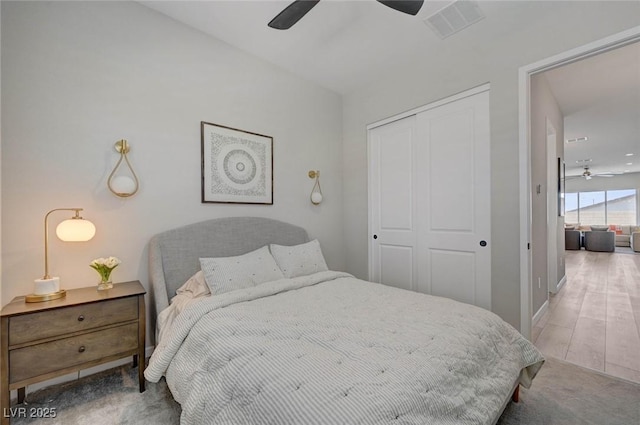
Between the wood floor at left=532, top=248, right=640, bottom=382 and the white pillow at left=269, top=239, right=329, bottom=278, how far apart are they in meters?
2.07

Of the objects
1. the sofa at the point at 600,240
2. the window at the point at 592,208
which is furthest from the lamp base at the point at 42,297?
the window at the point at 592,208

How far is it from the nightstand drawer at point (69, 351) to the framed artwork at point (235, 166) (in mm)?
1183

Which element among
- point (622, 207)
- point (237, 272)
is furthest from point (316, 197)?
point (622, 207)

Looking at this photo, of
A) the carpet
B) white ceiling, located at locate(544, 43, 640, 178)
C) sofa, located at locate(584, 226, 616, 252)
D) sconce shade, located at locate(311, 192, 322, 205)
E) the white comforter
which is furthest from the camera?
sofa, located at locate(584, 226, 616, 252)

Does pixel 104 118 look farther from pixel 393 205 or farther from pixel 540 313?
pixel 540 313

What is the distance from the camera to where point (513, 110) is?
2.28 meters

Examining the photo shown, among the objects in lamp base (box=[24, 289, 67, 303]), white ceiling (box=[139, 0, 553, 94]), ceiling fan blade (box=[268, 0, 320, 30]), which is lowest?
lamp base (box=[24, 289, 67, 303])

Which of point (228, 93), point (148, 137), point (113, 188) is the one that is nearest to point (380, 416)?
point (113, 188)

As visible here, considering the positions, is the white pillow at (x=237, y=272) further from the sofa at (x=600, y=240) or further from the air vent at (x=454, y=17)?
the sofa at (x=600, y=240)

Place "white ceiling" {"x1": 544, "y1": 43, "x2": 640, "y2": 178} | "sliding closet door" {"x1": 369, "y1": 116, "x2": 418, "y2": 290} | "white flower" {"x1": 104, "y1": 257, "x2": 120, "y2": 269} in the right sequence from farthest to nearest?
"sliding closet door" {"x1": 369, "y1": 116, "x2": 418, "y2": 290}
"white ceiling" {"x1": 544, "y1": 43, "x2": 640, "y2": 178}
"white flower" {"x1": 104, "y1": 257, "x2": 120, "y2": 269}

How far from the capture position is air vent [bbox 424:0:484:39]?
2.10m

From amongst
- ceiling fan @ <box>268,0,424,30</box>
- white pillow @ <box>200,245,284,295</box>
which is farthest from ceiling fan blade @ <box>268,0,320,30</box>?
white pillow @ <box>200,245,284,295</box>

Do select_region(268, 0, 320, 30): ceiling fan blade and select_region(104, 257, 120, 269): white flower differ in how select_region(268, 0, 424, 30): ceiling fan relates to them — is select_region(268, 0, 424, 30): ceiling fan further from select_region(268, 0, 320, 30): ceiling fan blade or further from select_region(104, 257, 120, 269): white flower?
select_region(104, 257, 120, 269): white flower

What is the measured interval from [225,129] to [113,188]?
1050 millimetres
